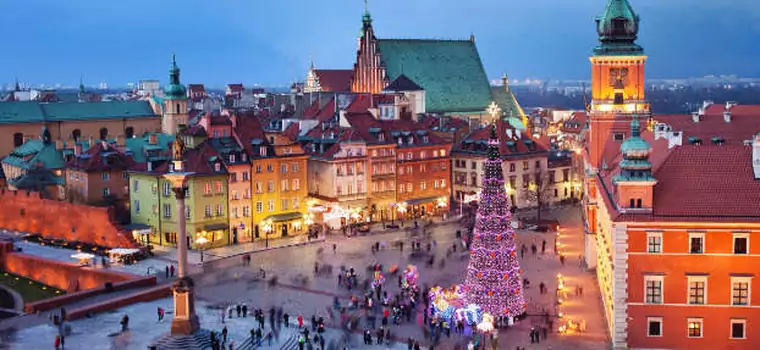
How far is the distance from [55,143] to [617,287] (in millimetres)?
51476

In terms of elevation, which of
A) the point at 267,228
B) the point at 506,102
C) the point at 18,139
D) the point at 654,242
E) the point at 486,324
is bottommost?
the point at 486,324

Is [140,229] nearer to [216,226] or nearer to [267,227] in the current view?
[216,226]

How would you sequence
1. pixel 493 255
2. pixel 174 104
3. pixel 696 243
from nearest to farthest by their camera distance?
1. pixel 696 243
2. pixel 493 255
3. pixel 174 104

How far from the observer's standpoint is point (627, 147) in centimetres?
3444

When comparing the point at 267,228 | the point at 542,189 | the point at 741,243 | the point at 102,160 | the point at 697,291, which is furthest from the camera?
the point at 542,189

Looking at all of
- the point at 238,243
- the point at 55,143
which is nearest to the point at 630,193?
the point at 238,243

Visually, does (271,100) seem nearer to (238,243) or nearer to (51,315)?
(238,243)

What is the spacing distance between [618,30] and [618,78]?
2949 millimetres

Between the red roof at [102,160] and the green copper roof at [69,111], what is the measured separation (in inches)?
845

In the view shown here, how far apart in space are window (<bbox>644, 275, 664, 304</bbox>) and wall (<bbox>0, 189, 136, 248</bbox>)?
33.2 m

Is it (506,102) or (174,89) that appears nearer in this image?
(174,89)

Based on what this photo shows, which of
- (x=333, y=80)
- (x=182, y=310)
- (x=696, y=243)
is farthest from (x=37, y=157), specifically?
(x=696, y=243)

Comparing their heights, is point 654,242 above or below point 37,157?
below

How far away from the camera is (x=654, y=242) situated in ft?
111
